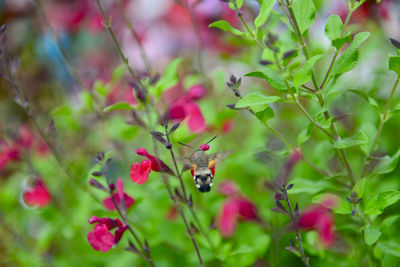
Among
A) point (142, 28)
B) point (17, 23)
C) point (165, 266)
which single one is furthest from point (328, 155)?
point (17, 23)

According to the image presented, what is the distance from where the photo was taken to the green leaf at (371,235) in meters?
0.82

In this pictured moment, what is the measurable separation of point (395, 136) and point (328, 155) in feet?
1.80

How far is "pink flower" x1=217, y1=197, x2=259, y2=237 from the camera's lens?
1101 mm

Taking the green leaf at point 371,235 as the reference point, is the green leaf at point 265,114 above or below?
above

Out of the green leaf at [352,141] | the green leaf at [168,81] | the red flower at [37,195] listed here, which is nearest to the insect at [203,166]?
the green leaf at [352,141]

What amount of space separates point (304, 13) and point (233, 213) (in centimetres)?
56

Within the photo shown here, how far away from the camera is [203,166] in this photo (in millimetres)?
857

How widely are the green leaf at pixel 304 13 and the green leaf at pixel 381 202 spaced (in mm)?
365

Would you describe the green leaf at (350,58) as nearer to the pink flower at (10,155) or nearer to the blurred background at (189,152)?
the blurred background at (189,152)

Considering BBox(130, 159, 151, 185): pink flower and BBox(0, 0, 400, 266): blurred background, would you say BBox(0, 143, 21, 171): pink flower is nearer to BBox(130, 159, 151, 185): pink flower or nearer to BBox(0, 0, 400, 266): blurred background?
BBox(0, 0, 400, 266): blurred background

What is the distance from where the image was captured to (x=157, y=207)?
1.54 metres

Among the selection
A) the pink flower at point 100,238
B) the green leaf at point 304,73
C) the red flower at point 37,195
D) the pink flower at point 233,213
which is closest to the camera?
the green leaf at point 304,73

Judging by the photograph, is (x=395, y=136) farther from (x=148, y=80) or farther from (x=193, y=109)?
(x=148, y=80)

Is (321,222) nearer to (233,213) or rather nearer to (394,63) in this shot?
(233,213)
